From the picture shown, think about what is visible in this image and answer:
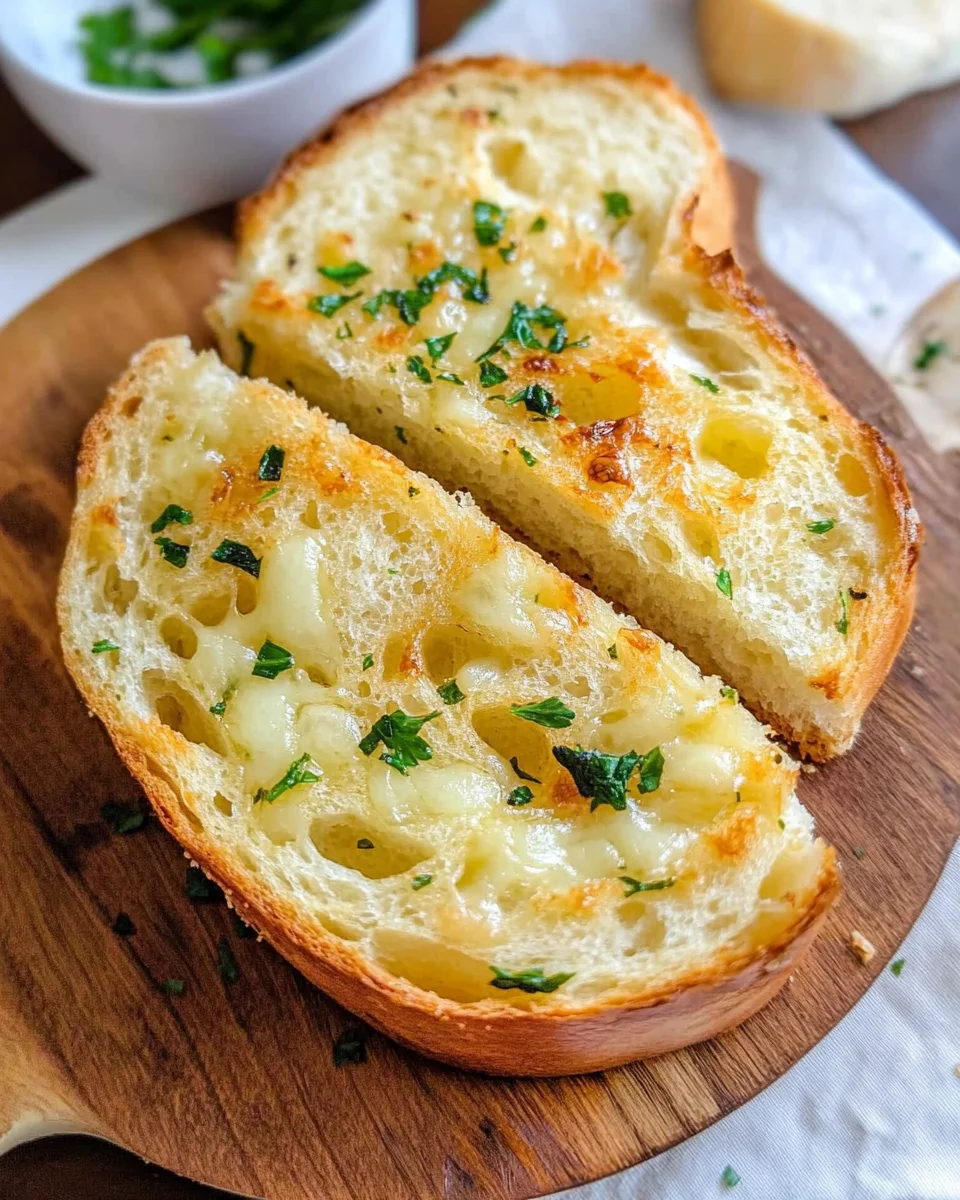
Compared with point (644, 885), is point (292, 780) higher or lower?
lower

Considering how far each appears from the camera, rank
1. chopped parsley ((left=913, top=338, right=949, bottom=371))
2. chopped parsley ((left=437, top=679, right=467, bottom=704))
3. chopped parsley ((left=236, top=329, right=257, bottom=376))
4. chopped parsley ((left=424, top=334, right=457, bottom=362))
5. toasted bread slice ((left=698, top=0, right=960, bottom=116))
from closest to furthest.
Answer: chopped parsley ((left=437, top=679, right=467, bottom=704)) → chopped parsley ((left=424, top=334, right=457, bottom=362)) → chopped parsley ((left=236, top=329, right=257, bottom=376)) → chopped parsley ((left=913, top=338, right=949, bottom=371)) → toasted bread slice ((left=698, top=0, right=960, bottom=116))

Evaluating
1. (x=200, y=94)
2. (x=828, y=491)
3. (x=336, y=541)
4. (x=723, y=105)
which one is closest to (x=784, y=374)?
(x=828, y=491)

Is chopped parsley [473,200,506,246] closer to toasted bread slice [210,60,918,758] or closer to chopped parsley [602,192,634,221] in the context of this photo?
toasted bread slice [210,60,918,758]

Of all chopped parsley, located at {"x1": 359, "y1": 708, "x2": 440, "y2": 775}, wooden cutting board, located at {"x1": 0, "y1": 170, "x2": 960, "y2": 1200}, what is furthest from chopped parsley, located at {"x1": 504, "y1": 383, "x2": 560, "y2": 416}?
wooden cutting board, located at {"x1": 0, "y1": 170, "x2": 960, "y2": 1200}

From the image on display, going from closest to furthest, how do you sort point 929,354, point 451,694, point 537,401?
point 451,694
point 537,401
point 929,354

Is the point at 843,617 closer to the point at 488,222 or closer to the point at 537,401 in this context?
the point at 537,401

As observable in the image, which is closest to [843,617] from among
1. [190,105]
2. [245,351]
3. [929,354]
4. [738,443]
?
[738,443]

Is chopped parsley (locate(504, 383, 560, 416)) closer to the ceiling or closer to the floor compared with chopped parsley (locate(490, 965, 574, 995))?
closer to the ceiling
